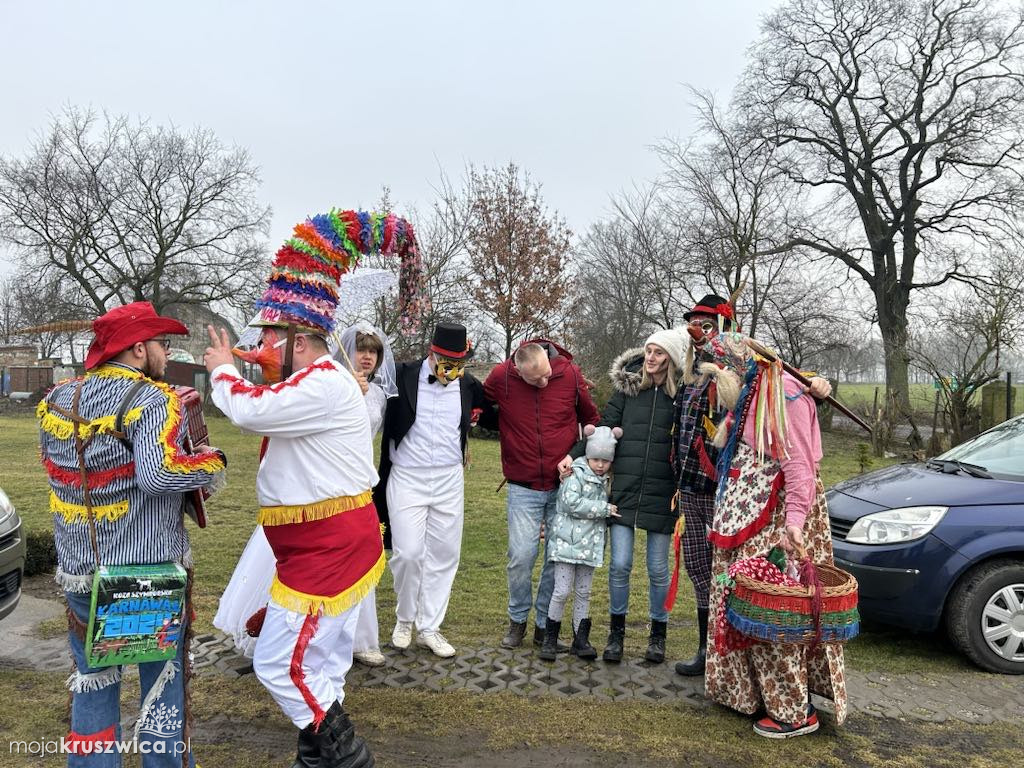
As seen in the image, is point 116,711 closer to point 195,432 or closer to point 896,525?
point 195,432

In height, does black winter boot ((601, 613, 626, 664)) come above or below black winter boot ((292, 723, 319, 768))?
above

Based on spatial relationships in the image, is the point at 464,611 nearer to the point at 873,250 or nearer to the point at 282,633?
the point at 282,633

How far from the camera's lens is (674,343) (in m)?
4.46

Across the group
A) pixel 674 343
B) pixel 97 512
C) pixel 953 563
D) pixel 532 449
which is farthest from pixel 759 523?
pixel 97 512

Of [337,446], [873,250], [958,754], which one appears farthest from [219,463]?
[873,250]

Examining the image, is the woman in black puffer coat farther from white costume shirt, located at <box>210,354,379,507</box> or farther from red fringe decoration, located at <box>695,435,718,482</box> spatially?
white costume shirt, located at <box>210,354,379,507</box>

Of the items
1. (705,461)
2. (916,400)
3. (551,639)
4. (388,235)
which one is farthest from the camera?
(916,400)

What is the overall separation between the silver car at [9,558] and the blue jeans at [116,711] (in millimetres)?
1745

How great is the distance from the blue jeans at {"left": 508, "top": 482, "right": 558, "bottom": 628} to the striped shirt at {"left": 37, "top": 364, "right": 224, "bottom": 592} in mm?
2294

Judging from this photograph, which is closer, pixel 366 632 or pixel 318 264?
pixel 318 264

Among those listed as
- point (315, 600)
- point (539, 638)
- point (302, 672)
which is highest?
point (315, 600)

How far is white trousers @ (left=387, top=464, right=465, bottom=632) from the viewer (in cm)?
455

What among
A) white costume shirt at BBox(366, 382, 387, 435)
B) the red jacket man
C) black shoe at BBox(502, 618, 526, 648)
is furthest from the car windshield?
white costume shirt at BBox(366, 382, 387, 435)

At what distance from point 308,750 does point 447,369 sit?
2301mm
